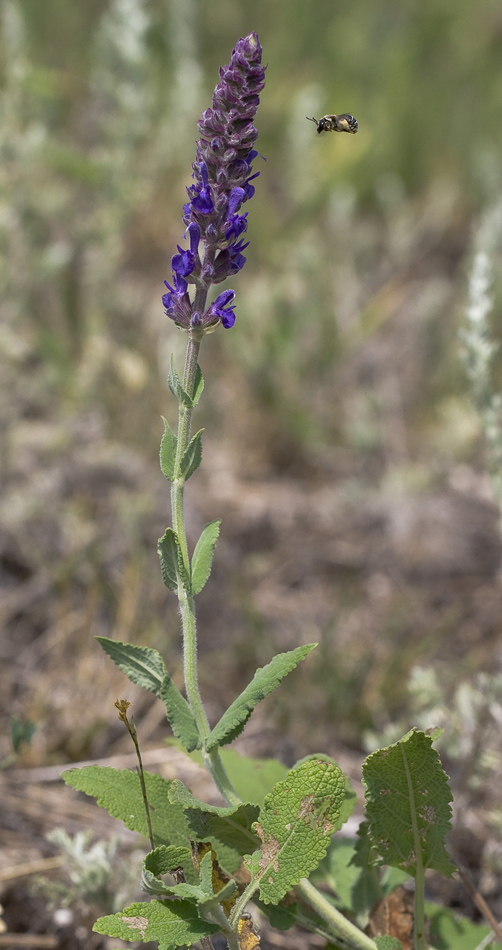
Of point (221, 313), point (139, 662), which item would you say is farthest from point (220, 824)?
point (221, 313)

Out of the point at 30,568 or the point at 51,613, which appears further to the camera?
the point at 30,568

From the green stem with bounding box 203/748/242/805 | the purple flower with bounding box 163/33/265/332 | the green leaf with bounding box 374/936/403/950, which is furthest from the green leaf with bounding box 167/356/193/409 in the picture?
the green leaf with bounding box 374/936/403/950

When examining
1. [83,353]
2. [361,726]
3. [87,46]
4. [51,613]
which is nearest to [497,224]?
[83,353]

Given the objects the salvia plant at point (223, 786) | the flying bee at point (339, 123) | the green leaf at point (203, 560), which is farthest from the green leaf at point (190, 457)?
the flying bee at point (339, 123)

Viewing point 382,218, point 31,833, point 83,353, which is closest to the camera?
point 31,833

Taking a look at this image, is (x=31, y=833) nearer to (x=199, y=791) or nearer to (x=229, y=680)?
(x=199, y=791)

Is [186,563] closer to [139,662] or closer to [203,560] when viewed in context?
[203,560]
